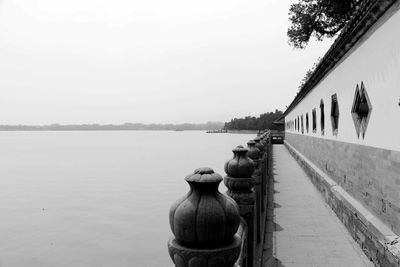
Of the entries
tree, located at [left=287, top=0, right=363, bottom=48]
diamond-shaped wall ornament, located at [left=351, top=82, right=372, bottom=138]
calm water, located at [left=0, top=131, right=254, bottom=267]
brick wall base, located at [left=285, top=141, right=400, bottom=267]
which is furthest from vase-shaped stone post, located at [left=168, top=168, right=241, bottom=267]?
tree, located at [left=287, top=0, right=363, bottom=48]

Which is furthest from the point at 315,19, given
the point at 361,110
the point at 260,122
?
the point at 260,122

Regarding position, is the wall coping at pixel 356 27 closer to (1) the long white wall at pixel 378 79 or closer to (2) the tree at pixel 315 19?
(1) the long white wall at pixel 378 79

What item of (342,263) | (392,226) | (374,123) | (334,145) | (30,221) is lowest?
(30,221)

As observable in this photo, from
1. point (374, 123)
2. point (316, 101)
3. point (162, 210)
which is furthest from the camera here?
point (162, 210)

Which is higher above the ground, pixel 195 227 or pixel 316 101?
pixel 316 101

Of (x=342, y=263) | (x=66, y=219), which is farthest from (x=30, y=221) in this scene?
(x=342, y=263)

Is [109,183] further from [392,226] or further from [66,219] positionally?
[392,226]

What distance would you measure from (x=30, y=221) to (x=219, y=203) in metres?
17.5

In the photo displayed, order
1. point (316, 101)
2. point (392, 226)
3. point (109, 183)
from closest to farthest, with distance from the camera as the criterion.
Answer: point (392, 226), point (316, 101), point (109, 183)

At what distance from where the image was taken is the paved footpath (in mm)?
5215

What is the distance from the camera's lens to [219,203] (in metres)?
1.46

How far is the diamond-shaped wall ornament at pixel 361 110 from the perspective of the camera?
6.05m

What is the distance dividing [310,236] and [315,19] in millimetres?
19836

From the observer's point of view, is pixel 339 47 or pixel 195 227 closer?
pixel 195 227
